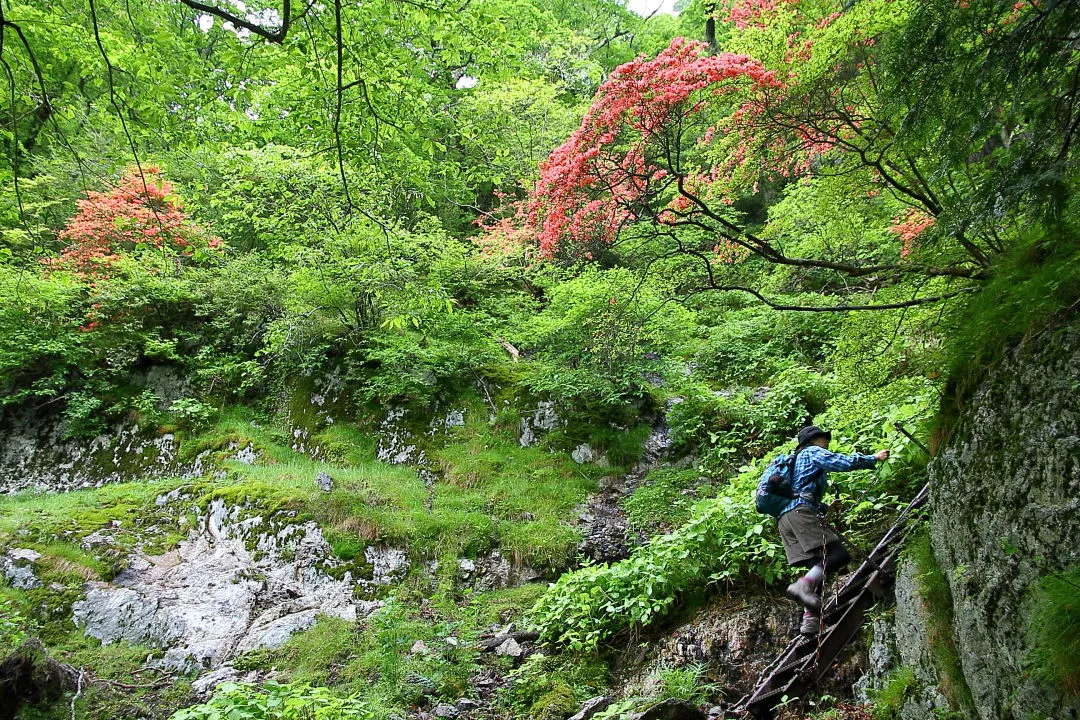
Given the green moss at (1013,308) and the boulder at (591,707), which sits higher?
the green moss at (1013,308)

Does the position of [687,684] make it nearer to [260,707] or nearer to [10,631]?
[260,707]

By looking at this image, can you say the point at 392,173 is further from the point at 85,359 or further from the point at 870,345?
the point at 85,359

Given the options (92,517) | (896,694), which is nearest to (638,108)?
(896,694)

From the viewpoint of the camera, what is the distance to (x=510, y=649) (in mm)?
5262

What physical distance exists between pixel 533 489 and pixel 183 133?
21.9ft

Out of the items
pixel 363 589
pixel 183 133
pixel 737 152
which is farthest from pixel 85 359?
pixel 737 152

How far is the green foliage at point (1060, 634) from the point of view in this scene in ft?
5.12

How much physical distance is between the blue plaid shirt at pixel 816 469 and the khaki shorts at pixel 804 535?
54mm

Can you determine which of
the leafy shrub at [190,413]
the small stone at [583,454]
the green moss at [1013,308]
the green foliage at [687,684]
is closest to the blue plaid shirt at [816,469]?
the green moss at [1013,308]

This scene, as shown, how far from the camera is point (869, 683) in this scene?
3.03m

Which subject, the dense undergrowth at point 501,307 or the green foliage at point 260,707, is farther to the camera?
the green foliage at point 260,707

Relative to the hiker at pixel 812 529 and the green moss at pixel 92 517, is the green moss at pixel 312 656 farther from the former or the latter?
the hiker at pixel 812 529

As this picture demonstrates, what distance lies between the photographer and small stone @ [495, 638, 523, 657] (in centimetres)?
519

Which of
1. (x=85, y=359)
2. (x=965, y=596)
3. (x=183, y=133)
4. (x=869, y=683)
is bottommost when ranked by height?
(x=869, y=683)
